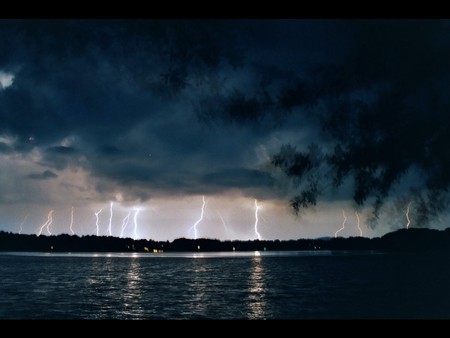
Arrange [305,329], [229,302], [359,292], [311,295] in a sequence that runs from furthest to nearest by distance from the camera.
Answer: [359,292] → [311,295] → [229,302] → [305,329]

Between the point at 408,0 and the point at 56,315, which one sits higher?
the point at 408,0

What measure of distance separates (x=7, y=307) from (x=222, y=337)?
3384 cm

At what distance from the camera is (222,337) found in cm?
618

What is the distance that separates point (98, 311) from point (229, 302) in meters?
9.78

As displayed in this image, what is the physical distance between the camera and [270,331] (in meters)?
6.16

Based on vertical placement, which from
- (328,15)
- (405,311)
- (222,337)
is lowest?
(405,311)

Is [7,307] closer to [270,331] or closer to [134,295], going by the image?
[134,295]

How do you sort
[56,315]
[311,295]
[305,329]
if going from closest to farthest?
[305,329] < [56,315] < [311,295]

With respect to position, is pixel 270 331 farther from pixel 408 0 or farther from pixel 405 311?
pixel 405 311

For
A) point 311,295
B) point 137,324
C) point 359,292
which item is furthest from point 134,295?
point 137,324

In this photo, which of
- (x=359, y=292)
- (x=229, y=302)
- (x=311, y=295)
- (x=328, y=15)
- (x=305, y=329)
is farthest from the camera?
(x=359, y=292)

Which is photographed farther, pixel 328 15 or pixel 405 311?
pixel 405 311

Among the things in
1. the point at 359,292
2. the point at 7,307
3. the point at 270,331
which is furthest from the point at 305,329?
the point at 359,292

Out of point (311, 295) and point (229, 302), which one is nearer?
point (229, 302)
